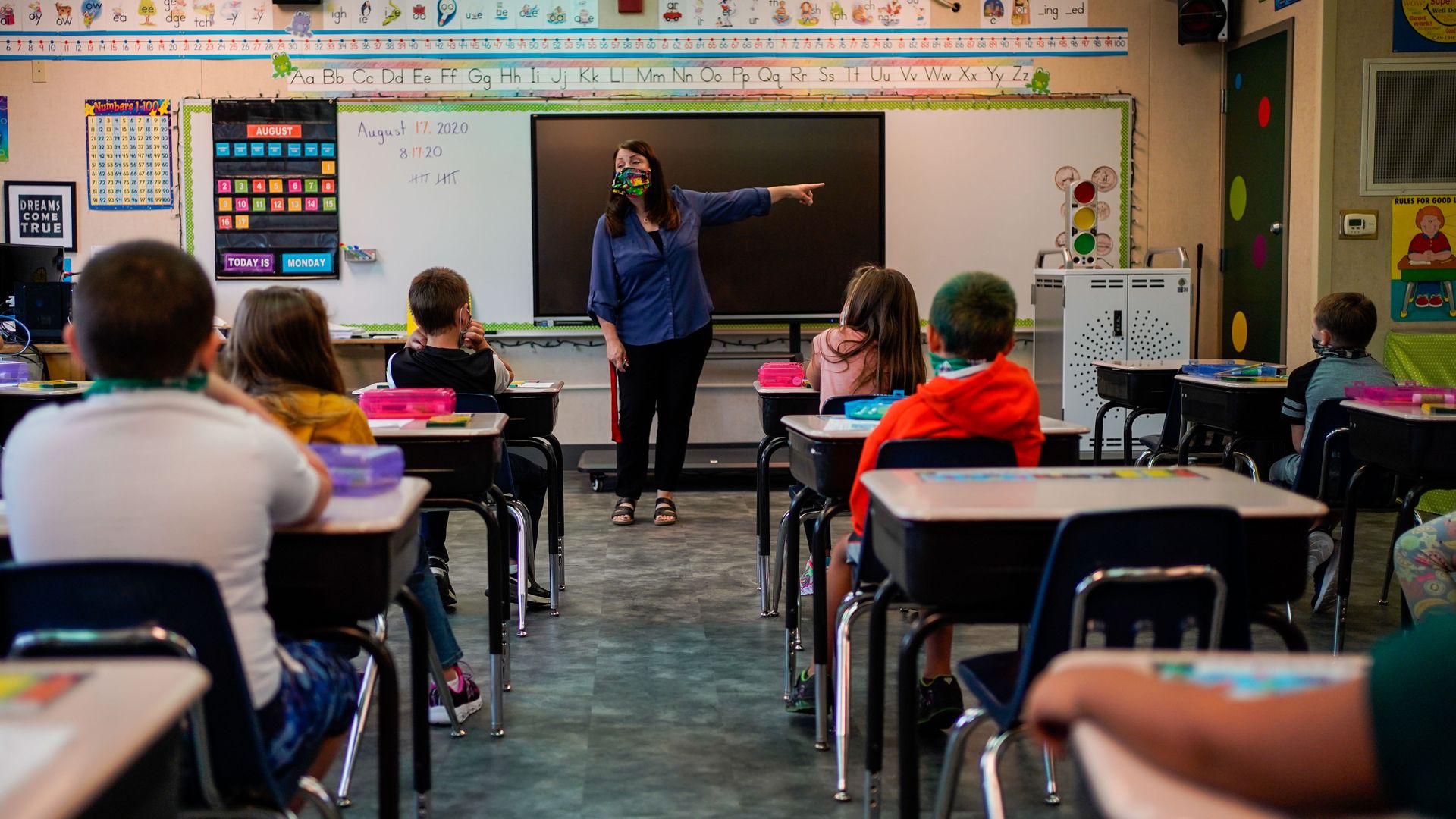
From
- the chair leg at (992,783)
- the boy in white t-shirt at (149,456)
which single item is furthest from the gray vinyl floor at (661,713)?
the boy in white t-shirt at (149,456)

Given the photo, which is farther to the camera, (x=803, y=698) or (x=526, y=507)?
(x=526, y=507)

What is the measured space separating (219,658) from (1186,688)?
1.07 metres

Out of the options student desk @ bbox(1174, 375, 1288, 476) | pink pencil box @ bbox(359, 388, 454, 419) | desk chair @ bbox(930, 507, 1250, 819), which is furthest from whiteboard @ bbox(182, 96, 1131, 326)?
desk chair @ bbox(930, 507, 1250, 819)

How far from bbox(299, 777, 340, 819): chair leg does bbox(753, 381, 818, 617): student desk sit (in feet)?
7.73

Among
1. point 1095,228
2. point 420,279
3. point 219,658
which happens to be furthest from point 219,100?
point 219,658

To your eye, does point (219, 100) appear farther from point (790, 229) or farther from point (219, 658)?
point (219, 658)

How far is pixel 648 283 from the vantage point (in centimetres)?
584

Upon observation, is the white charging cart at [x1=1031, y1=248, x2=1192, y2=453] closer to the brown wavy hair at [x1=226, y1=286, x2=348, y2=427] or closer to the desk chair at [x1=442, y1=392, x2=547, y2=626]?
the desk chair at [x1=442, y1=392, x2=547, y2=626]

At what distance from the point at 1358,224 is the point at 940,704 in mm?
4270

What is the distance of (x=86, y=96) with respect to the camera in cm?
683

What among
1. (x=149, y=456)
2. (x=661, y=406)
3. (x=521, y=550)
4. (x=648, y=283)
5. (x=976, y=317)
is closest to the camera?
(x=149, y=456)

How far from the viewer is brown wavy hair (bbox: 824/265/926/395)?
3871 mm

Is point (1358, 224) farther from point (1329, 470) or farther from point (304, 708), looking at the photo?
point (304, 708)

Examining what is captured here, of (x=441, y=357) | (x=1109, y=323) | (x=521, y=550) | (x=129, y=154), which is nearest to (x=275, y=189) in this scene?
(x=129, y=154)
